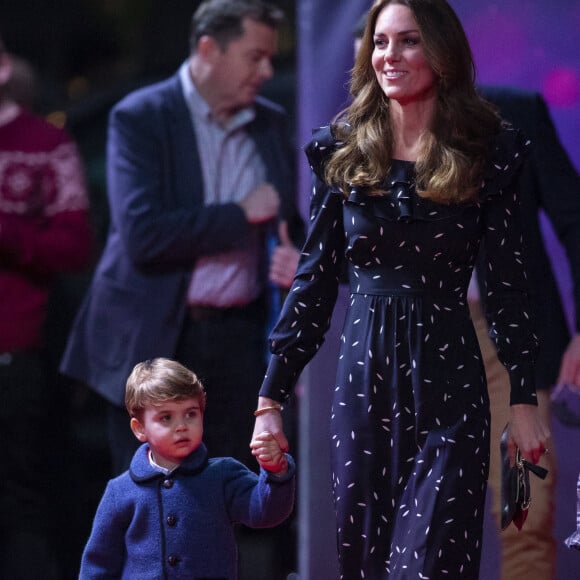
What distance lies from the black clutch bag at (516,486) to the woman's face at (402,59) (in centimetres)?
89

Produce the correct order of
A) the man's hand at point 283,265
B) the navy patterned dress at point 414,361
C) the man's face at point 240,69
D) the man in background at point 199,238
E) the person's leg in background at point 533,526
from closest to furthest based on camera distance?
1. the navy patterned dress at point 414,361
2. the person's leg in background at point 533,526
3. the man's hand at point 283,265
4. the man in background at point 199,238
5. the man's face at point 240,69

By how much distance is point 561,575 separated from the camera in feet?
15.6

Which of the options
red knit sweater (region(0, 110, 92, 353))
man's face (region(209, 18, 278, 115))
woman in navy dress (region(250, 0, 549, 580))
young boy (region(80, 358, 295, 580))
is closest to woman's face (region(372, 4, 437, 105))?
woman in navy dress (region(250, 0, 549, 580))

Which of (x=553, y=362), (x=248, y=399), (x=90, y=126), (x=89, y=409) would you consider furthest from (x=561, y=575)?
(x=90, y=126)

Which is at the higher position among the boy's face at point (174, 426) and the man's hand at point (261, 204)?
the man's hand at point (261, 204)

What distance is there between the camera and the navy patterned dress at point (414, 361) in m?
3.35

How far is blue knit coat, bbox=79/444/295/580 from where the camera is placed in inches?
138

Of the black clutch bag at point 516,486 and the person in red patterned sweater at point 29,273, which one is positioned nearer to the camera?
the black clutch bag at point 516,486

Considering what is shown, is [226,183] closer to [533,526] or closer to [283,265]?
[283,265]

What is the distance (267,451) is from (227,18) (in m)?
2.10

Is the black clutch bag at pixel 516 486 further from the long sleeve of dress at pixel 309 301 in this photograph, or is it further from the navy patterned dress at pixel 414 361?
the long sleeve of dress at pixel 309 301

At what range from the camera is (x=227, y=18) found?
5016 millimetres

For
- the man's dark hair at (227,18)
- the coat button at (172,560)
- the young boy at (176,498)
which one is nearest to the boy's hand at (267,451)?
the young boy at (176,498)

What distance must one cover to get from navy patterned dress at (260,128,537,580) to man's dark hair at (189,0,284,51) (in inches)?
66.0
